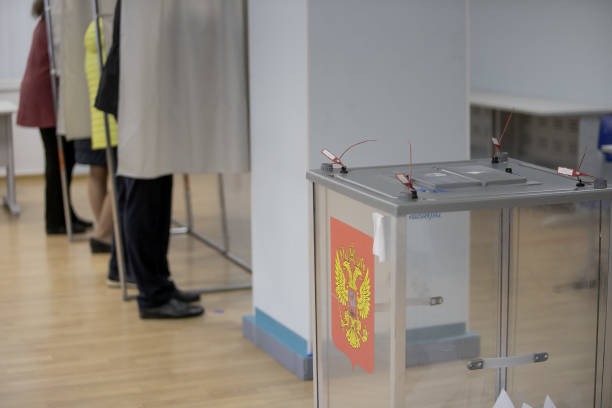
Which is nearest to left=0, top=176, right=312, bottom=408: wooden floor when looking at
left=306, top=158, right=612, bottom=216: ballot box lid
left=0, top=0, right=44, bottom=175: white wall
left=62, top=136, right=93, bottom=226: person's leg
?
left=62, top=136, right=93, bottom=226: person's leg

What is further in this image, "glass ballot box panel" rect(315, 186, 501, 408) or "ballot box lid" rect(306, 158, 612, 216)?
"glass ballot box panel" rect(315, 186, 501, 408)

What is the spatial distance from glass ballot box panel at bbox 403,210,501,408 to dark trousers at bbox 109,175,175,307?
5.57 feet

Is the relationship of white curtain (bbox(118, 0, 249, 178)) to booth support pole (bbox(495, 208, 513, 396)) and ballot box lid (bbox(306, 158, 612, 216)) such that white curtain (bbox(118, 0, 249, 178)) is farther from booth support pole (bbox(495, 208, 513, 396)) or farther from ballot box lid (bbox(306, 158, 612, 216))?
booth support pole (bbox(495, 208, 513, 396))

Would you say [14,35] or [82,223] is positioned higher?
[14,35]

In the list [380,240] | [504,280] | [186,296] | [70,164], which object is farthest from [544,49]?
[380,240]

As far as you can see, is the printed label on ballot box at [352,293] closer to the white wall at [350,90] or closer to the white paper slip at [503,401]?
the white paper slip at [503,401]

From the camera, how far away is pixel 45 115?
5.18 meters

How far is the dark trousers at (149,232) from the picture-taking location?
347 cm

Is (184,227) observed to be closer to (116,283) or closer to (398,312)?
(116,283)

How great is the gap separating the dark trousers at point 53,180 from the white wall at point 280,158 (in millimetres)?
2323

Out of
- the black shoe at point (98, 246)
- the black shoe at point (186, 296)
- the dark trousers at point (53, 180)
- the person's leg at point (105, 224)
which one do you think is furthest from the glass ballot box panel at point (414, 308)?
the dark trousers at point (53, 180)

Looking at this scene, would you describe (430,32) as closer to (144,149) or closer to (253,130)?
(253,130)

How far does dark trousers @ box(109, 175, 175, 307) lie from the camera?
11.4 ft

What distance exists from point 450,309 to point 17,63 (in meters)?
6.23
